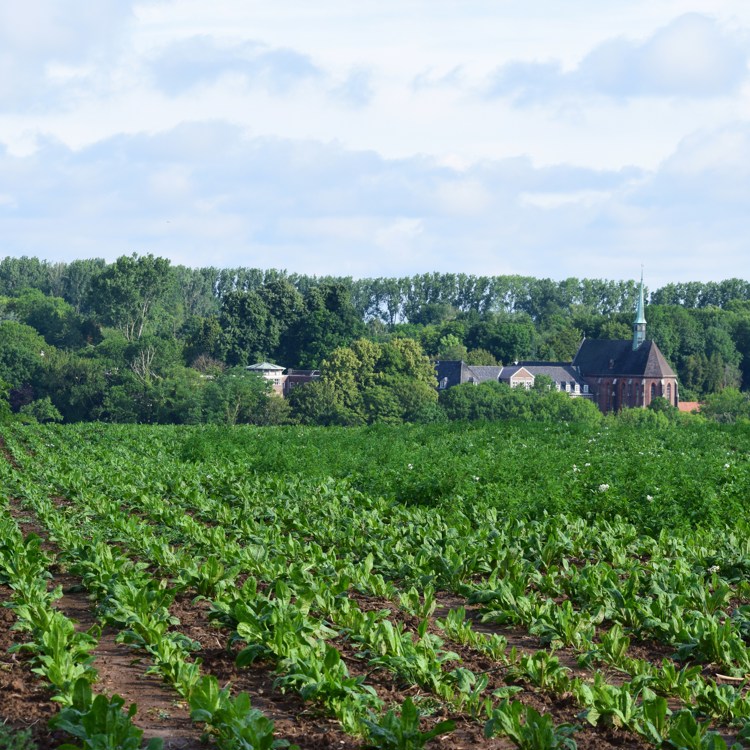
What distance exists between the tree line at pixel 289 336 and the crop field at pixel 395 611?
61.2 metres

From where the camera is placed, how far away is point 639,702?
7.55 m

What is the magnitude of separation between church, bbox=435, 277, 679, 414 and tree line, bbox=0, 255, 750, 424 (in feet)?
16.7

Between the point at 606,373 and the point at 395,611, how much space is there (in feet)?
346

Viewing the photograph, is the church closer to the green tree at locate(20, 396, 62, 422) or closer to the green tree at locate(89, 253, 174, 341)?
the green tree at locate(89, 253, 174, 341)

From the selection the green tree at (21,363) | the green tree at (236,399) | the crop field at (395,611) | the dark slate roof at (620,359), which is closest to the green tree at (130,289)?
the green tree at (21,363)

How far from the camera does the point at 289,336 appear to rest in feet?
336

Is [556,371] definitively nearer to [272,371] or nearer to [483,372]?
[483,372]

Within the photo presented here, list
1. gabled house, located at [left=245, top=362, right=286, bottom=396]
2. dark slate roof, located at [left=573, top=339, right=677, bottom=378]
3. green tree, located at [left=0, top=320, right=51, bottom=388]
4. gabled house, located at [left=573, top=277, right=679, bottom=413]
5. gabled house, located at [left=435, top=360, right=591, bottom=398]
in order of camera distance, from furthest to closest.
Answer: gabled house, located at [left=573, top=277, right=679, bottom=413]
dark slate roof, located at [left=573, top=339, right=677, bottom=378]
gabled house, located at [left=435, top=360, right=591, bottom=398]
gabled house, located at [left=245, top=362, right=286, bottom=396]
green tree, located at [left=0, top=320, right=51, bottom=388]

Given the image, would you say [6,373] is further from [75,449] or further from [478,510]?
[478,510]

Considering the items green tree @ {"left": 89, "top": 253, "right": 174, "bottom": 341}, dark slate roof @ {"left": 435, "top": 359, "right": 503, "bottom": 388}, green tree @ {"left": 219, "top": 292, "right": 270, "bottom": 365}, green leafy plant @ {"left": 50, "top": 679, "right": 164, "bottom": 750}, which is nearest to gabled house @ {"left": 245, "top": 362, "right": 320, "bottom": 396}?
green tree @ {"left": 219, "top": 292, "right": 270, "bottom": 365}

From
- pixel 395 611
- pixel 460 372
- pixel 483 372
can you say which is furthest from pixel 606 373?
Answer: pixel 395 611

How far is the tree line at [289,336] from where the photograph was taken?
81688mm

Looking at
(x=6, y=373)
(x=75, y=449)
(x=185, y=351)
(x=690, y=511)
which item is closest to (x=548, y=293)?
(x=185, y=351)

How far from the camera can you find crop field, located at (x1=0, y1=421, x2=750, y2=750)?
22.7 feet
